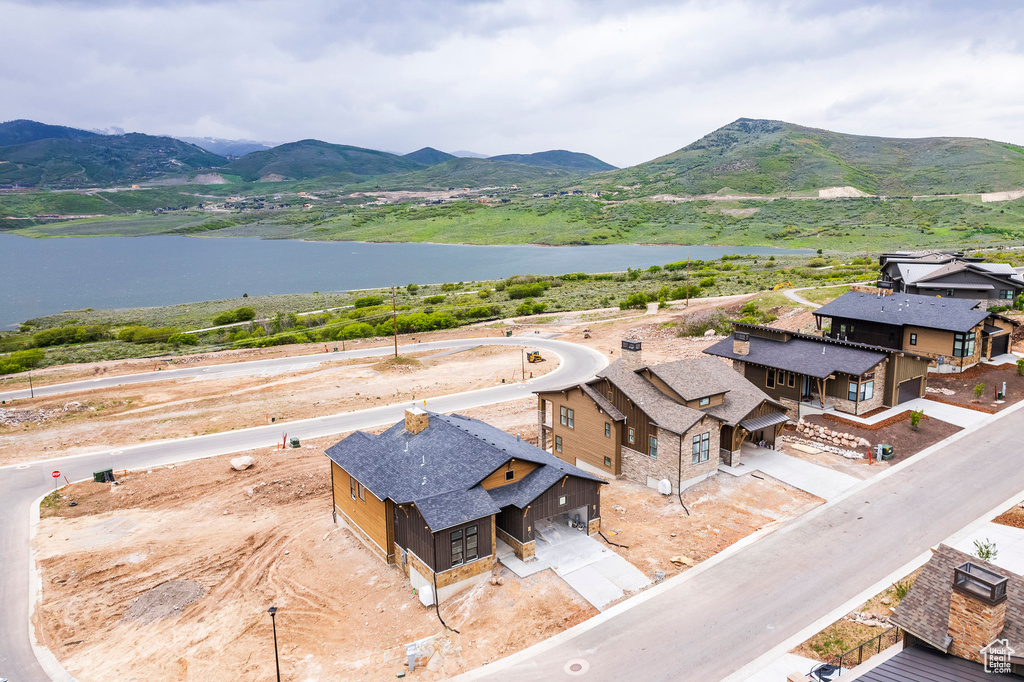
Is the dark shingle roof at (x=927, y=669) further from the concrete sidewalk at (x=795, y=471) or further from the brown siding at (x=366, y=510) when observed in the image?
the brown siding at (x=366, y=510)

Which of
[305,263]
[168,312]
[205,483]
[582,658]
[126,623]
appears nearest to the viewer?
[582,658]

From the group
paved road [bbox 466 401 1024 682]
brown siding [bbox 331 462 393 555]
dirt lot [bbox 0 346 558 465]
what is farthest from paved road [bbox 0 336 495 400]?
paved road [bbox 466 401 1024 682]

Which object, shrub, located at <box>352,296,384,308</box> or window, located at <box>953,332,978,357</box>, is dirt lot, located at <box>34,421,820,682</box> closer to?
window, located at <box>953,332,978,357</box>

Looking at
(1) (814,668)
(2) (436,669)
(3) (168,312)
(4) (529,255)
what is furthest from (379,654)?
(4) (529,255)

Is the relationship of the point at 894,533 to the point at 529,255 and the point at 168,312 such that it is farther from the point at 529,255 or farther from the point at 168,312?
the point at 529,255

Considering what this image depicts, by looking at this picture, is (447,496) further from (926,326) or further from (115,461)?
(926,326)
